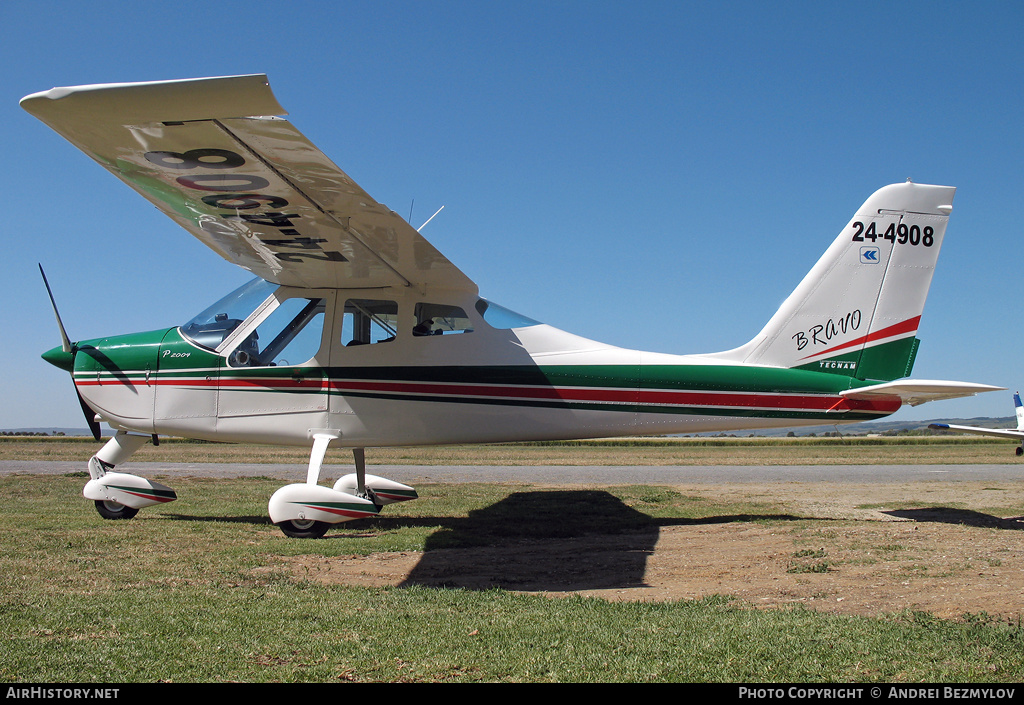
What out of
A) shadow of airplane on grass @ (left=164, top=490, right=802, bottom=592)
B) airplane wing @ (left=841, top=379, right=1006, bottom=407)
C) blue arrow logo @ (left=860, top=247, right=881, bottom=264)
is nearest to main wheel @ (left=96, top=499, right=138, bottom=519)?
shadow of airplane on grass @ (left=164, top=490, right=802, bottom=592)

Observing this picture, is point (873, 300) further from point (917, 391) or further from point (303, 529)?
point (303, 529)

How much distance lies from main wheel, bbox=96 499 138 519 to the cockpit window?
5.20m

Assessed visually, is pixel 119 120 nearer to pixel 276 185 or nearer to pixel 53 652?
pixel 276 185

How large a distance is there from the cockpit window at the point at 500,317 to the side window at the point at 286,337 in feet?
6.19

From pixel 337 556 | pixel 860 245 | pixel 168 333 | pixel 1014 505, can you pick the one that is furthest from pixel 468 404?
pixel 1014 505

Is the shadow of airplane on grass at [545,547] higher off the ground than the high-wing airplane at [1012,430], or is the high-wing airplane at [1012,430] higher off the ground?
the high-wing airplane at [1012,430]

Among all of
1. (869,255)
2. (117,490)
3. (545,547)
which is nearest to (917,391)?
(869,255)

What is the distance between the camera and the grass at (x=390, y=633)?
3.36 meters

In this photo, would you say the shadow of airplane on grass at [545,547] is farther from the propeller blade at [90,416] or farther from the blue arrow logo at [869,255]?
the propeller blade at [90,416]

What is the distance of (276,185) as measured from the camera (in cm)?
611

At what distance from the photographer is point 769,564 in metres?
6.19

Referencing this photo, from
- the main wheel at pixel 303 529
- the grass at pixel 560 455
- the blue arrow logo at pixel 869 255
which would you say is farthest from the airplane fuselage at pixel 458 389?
the grass at pixel 560 455

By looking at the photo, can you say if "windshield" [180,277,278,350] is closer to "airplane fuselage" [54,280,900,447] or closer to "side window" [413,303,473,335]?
"airplane fuselage" [54,280,900,447]
